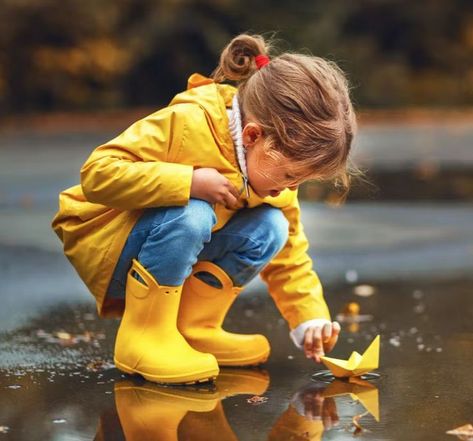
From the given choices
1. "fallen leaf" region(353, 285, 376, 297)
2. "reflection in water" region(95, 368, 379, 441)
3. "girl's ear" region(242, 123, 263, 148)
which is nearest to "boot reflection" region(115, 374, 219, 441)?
"reflection in water" region(95, 368, 379, 441)

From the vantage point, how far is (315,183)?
8.78 metres

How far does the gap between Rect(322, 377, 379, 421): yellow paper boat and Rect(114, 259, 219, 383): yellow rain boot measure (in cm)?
33

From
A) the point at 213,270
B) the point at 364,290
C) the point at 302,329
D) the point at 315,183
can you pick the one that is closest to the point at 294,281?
the point at 302,329

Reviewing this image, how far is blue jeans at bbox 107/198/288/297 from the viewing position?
3223 millimetres

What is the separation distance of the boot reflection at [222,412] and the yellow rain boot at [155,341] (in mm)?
79

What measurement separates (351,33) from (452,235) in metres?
10.6

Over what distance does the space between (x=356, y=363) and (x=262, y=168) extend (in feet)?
2.05

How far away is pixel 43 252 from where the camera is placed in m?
5.75

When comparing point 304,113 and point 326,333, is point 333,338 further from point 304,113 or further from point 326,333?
point 304,113

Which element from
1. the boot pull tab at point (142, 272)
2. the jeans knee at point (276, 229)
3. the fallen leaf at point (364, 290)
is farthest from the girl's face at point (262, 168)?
the fallen leaf at point (364, 290)

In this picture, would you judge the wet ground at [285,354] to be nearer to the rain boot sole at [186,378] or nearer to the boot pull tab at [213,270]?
the rain boot sole at [186,378]

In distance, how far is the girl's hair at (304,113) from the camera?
3156mm

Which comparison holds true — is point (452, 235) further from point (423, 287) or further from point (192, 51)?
point (192, 51)

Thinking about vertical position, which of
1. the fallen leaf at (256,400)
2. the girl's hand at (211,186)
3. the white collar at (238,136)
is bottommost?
the fallen leaf at (256,400)
